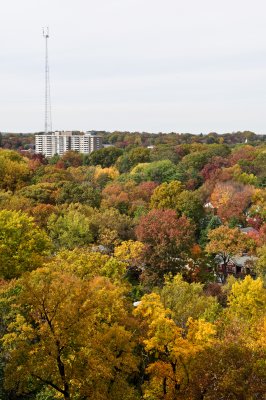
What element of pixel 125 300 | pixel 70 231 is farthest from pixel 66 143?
pixel 125 300

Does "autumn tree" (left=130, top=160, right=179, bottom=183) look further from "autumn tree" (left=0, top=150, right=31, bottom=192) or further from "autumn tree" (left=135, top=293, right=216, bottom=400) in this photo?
"autumn tree" (left=135, top=293, right=216, bottom=400)

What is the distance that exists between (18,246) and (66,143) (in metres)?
91.6

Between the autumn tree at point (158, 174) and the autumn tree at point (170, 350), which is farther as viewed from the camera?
the autumn tree at point (158, 174)

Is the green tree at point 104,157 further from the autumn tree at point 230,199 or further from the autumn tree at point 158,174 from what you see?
the autumn tree at point 230,199

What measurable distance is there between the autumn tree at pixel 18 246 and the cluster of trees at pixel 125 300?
46mm

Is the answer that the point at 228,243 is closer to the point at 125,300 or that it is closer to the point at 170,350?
the point at 125,300

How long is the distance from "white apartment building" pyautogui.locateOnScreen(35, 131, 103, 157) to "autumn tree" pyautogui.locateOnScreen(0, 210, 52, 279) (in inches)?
3483

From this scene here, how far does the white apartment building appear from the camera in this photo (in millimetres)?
109938

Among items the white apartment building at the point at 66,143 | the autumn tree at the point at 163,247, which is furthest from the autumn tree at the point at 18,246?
the white apartment building at the point at 66,143

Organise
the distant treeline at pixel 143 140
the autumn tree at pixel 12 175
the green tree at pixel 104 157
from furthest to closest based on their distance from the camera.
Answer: the distant treeline at pixel 143 140 → the green tree at pixel 104 157 → the autumn tree at pixel 12 175

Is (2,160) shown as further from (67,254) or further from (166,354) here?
(166,354)

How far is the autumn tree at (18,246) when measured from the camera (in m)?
20.2

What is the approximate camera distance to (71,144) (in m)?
112

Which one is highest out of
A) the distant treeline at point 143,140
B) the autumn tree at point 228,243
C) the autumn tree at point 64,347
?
the distant treeline at point 143,140
